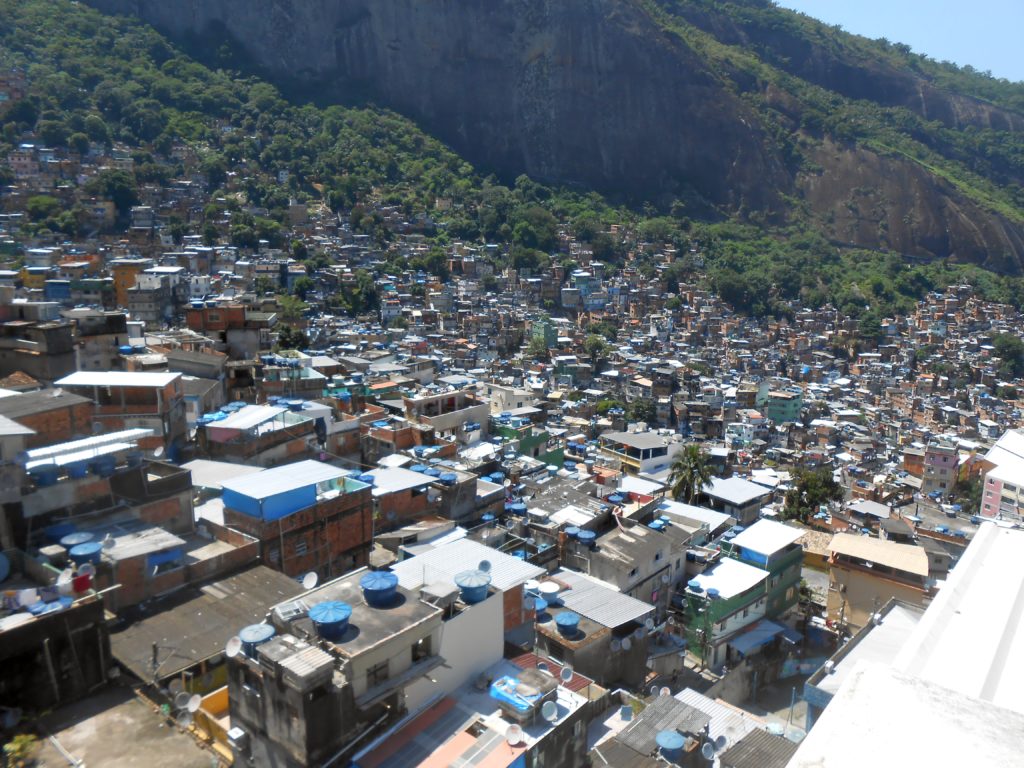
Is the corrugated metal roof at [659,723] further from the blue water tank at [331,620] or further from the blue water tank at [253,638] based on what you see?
the blue water tank at [253,638]

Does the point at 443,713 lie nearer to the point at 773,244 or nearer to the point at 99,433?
the point at 99,433

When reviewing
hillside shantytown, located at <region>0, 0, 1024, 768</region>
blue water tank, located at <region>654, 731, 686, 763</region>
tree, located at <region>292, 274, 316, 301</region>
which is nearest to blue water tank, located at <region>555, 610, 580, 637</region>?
hillside shantytown, located at <region>0, 0, 1024, 768</region>

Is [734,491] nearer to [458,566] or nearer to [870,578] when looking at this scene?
[870,578]

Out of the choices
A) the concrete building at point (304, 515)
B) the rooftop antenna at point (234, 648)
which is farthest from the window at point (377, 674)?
the concrete building at point (304, 515)

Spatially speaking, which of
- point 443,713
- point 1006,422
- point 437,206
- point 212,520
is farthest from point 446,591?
point 437,206

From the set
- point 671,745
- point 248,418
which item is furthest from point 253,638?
point 248,418

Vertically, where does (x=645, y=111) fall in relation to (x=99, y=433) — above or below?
above
